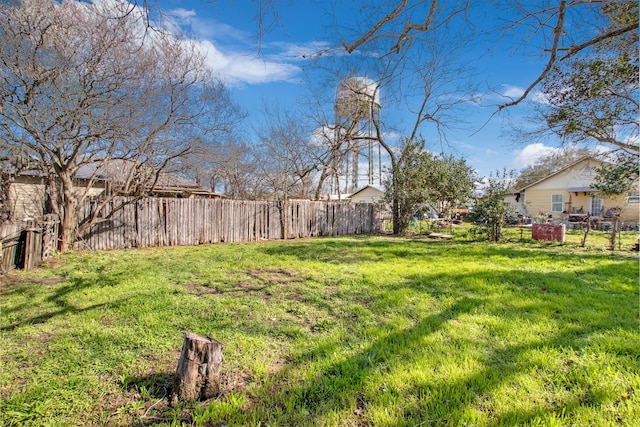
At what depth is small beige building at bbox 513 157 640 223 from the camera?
48.7ft

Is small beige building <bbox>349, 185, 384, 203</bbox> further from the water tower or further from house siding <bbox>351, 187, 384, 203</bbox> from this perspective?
the water tower

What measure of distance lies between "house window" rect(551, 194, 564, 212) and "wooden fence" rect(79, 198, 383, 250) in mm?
13444

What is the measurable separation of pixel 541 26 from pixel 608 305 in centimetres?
334

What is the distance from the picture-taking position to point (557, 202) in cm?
1781

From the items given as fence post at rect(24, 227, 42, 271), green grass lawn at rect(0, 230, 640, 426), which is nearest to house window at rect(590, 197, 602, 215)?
green grass lawn at rect(0, 230, 640, 426)

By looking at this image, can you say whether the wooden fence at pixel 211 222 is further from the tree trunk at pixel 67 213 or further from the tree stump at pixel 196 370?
the tree stump at pixel 196 370

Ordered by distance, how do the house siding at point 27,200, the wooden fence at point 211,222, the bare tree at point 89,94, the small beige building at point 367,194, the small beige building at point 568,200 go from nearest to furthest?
the bare tree at point 89,94 → the house siding at point 27,200 → the wooden fence at point 211,222 → the small beige building at point 568,200 → the small beige building at point 367,194

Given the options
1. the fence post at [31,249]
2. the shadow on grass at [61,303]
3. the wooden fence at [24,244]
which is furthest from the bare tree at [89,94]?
the shadow on grass at [61,303]

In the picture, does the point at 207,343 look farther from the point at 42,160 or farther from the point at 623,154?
the point at 623,154

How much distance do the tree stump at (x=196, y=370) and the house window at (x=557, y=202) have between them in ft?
71.6

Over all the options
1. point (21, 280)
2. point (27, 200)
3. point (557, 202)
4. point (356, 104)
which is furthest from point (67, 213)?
point (557, 202)

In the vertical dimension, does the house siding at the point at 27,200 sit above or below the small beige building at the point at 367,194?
below

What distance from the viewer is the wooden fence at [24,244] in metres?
4.54

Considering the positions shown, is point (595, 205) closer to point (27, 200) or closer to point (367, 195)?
point (367, 195)
